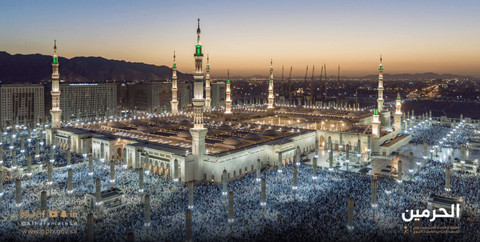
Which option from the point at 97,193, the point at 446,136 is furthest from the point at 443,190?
the point at 446,136

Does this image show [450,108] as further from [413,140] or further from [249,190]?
[249,190]

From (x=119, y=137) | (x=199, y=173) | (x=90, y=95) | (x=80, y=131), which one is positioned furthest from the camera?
(x=90, y=95)

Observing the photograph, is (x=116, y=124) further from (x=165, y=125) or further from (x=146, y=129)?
(x=165, y=125)

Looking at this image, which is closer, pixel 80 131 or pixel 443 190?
pixel 443 190

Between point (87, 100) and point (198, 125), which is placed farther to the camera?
point (87, 100)

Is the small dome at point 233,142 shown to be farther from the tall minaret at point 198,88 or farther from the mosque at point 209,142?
the tall minaret at point 198,88

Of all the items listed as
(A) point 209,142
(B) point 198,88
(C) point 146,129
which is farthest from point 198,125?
(C) point 146,129

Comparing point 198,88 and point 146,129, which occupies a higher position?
point 198,88

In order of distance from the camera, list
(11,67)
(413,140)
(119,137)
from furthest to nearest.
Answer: (11,67) < (413,140) < (119,137)
